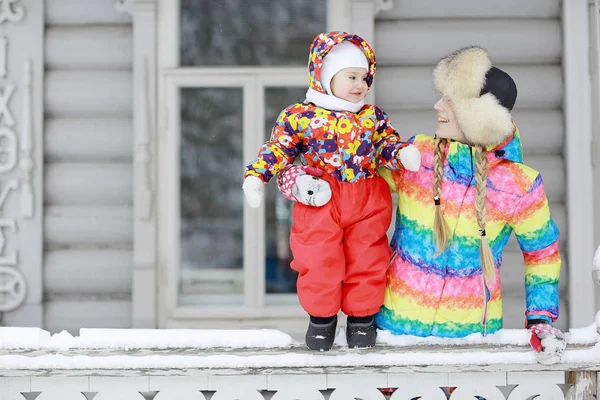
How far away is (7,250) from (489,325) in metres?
2.71

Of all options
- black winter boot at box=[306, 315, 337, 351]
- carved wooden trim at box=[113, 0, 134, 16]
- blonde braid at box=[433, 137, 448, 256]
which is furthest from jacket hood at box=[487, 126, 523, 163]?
carved wooden trim at box=[113, 0, 134, 16]

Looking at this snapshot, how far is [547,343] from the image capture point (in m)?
1.94

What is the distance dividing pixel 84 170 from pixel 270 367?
7.04 ft

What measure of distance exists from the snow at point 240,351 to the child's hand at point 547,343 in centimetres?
3

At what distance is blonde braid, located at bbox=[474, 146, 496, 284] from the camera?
1.97 metres

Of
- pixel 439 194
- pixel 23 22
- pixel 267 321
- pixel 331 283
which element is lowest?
Result: pixel 267 321

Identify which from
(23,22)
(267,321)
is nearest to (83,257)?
(267,321)

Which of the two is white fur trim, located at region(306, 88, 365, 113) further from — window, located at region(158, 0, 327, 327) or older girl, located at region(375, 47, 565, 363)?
window, located at region(158, 0, 327, 327)

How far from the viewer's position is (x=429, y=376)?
79.3 inches

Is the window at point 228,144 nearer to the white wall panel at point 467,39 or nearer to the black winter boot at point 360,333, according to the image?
the white wall panel at point 467,39

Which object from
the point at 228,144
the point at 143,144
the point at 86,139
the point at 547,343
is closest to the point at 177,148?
the point at 143,144

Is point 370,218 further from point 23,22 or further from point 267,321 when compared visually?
point 23,22

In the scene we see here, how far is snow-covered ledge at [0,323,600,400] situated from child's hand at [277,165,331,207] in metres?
0.44

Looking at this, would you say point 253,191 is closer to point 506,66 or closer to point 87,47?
point 87,47
